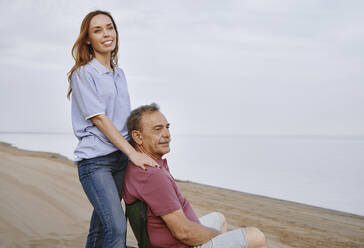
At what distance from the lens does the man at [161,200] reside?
7.38 feet

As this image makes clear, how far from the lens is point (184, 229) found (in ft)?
7.44

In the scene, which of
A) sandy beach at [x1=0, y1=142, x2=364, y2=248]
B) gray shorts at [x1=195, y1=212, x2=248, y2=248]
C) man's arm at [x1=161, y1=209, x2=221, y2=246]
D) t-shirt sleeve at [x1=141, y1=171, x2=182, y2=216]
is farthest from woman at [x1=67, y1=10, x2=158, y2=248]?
sandy beach at [x1=0, y1=142, x2=364, y2=248]

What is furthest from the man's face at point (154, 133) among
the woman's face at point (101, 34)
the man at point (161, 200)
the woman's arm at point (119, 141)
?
the woman's face at point (101, 34)

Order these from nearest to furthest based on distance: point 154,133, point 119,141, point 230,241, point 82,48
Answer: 1. point 230,241
2. point 119,141
3. point 154,133
4. point 82,48

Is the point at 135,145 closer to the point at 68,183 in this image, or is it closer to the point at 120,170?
the point at 120,170

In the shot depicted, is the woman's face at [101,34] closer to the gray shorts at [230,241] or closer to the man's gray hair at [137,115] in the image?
the man's gray hair at [137,115]

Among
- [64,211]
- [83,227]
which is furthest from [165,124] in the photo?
[64,211]

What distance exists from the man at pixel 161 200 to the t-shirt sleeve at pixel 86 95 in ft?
0.83

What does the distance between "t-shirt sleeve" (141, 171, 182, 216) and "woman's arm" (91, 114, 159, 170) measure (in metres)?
0.10

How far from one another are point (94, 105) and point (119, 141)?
29 cm

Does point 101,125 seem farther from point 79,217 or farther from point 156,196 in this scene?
point 79,217

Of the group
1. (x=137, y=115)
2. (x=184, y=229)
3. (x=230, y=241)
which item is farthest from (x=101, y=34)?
(x=230, y=241)

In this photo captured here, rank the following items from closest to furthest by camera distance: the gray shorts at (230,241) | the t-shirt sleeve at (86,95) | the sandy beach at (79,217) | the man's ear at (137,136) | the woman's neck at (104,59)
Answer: the gray shorts at (230,241) < the t-shirt sleeve at (86,95) < the man's ear at (137,136) < the woman's neck at (104,59) < the sandy beach at (79,217)

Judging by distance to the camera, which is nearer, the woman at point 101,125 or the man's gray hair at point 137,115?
the woman at point 101,125
